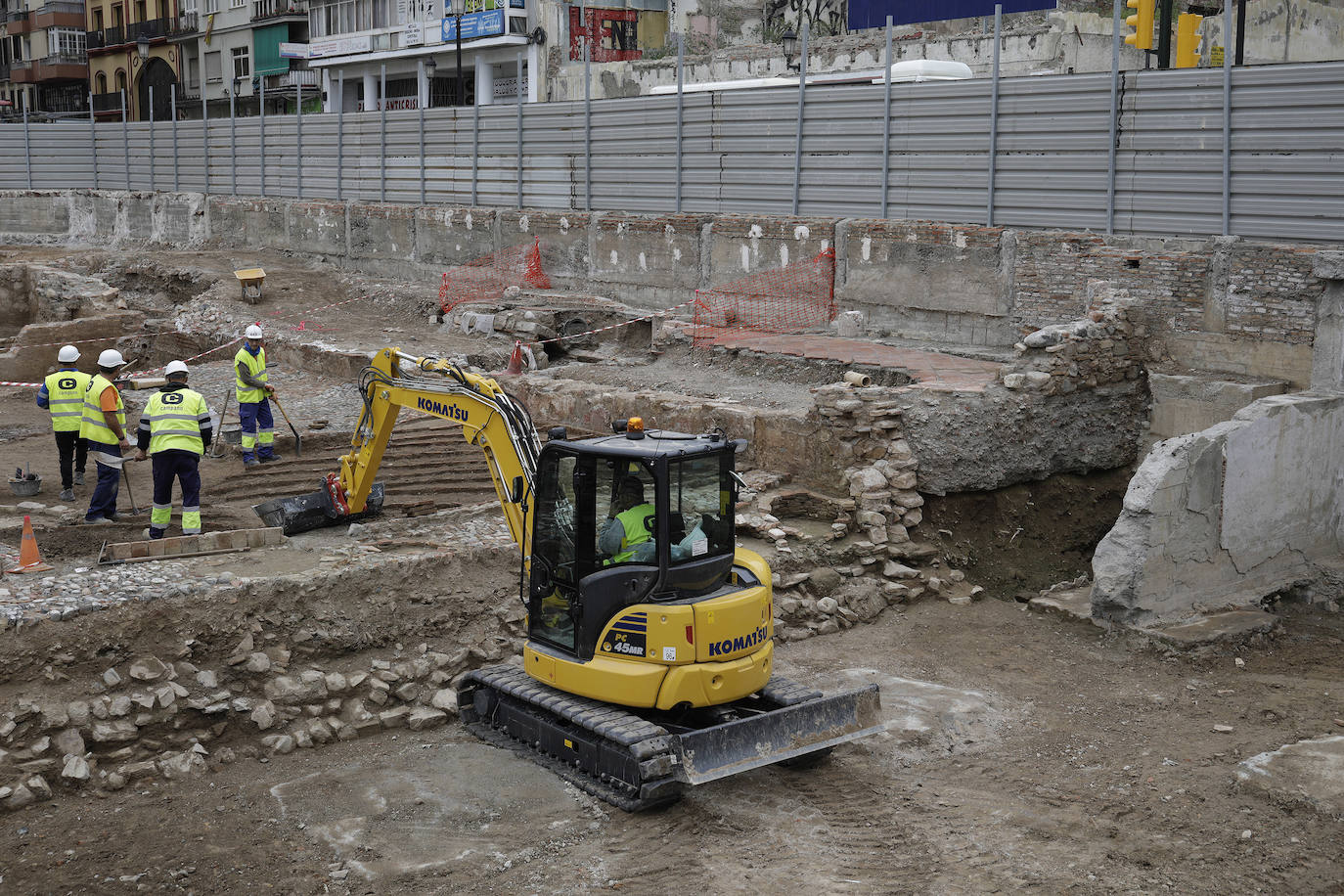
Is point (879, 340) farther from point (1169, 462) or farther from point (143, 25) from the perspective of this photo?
point (143, 25)

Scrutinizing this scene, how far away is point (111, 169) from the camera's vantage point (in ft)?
107

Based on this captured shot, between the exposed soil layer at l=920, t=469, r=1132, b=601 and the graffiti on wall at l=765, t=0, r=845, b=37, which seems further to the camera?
the graffiti on wall at l=765, t=0, r=845, b=37

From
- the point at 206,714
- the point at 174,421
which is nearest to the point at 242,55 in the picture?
the point at 174,421

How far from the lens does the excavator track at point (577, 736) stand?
23.2ft

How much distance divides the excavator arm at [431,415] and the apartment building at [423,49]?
25.2m

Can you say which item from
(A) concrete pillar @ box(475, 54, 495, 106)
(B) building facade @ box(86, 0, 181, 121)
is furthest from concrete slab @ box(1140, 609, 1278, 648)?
(B) building facade @ box(86, 0, 181, 121)

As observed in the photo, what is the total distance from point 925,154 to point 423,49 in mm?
26071

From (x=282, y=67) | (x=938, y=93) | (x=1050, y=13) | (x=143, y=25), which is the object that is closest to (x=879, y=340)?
(x=938, y=93)

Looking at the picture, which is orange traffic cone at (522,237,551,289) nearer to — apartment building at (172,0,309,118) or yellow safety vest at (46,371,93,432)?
yellow safety vest at (46,371,93,432)

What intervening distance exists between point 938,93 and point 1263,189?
4.44 meters

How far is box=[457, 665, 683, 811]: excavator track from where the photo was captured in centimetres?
707

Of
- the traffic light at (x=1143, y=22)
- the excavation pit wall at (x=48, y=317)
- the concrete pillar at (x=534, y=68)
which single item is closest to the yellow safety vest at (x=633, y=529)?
the traffic light at (x=1143, y=22)

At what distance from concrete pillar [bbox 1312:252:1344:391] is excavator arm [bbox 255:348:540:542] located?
25.0 feet

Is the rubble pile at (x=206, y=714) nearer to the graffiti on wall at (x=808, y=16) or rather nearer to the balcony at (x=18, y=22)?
the graffiti on wall at (x=808, y=16)
